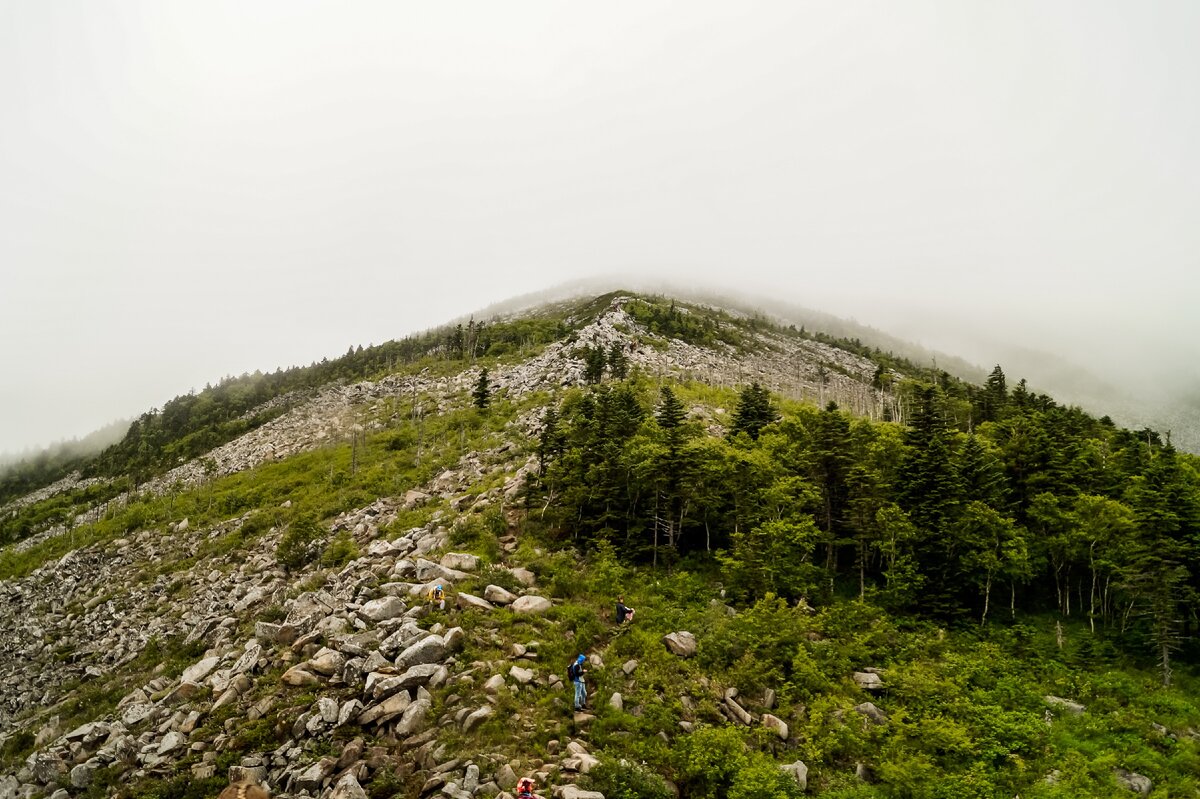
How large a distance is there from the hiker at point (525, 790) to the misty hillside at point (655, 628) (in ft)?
2.51

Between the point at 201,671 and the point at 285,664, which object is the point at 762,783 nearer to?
the point at 285,664

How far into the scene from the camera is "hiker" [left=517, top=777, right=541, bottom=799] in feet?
48.2

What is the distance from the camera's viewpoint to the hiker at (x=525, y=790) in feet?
48.2

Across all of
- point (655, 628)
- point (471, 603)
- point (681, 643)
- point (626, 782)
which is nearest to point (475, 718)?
point (626, 782)


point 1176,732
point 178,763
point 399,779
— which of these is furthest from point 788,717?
point 178,763

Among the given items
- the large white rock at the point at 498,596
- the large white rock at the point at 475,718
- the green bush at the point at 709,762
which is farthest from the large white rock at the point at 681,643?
the large white rock at the point at 475,718

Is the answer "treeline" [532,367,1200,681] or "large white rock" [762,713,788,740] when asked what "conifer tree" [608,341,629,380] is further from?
"large white rock" [762,713,788,740]

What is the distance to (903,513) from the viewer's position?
3170cm

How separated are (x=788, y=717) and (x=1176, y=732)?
16.3m

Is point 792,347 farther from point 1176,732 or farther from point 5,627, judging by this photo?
point 5,627

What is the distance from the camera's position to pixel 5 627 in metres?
48.6

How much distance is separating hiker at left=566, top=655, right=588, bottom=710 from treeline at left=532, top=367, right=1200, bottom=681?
11920 millimetres

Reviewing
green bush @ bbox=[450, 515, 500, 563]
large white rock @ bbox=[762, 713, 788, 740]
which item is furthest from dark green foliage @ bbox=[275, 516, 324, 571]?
large white rock @ bbox=[762, 713, 788, 740]

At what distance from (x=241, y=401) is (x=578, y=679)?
151 metres
